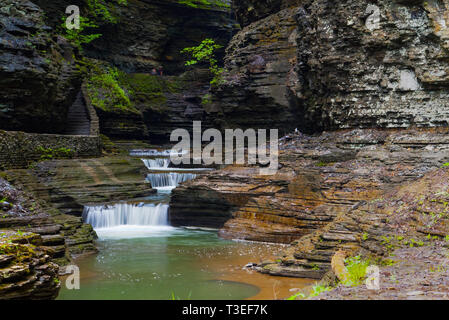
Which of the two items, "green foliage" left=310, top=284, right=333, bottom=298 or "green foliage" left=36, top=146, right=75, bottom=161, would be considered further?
"green foliage" left=36, top=146, right=75, bottom=161

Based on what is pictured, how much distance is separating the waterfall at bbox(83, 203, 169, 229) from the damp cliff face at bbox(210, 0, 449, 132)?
8.19 meters

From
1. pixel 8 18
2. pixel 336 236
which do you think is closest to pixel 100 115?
pixel 8 18

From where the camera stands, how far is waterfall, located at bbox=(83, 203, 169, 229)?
15.7 m

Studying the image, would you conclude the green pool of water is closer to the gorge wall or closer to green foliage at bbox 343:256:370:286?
the gorge wall

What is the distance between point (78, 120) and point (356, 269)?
69.7 feet

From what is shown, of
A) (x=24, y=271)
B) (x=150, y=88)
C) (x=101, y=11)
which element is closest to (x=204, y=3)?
(x=101, y=11)

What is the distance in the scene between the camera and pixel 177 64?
38.4m

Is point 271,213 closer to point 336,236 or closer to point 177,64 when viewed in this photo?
point 336,236

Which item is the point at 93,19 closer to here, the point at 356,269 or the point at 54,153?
the point at 54,153

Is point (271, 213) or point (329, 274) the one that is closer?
point (329, 274)

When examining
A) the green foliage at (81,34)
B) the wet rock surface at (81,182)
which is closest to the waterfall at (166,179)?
the wet rock surface at (81,182)

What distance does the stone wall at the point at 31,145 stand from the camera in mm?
16062

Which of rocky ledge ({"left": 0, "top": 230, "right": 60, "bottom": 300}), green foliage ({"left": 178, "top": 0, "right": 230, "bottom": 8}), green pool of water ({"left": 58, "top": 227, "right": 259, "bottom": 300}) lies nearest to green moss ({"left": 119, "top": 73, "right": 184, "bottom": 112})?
green foliage ({"left": 178, "top": 0, "right": 230, "bottom": 8})

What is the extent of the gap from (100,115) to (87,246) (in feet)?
56.3
